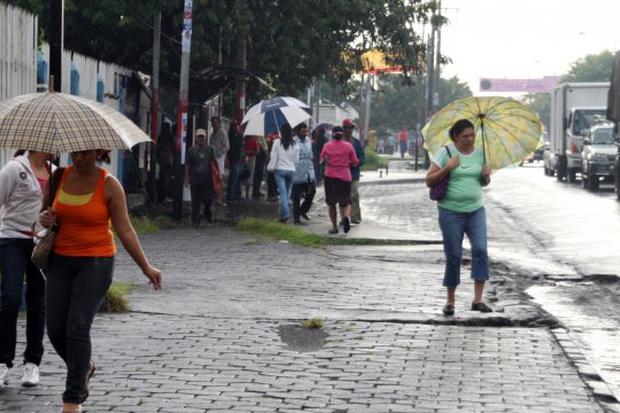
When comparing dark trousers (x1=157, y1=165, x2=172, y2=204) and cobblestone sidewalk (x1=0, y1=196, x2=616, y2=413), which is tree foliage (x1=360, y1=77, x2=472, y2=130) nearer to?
dark trousers (x1=157, y1=165, x2=172, y2=204)

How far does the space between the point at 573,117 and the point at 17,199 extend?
119 ft

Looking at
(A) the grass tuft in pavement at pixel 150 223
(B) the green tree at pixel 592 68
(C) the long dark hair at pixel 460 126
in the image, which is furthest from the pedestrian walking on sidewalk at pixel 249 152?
(B) the green tree at pixel 592 68

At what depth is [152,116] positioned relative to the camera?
25625mm

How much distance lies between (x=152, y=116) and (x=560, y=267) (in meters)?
11.8

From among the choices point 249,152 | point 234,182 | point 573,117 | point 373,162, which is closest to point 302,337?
point 234,182

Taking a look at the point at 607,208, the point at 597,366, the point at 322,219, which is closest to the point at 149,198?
the point at 322,219

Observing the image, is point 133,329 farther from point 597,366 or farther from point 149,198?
point 149,198

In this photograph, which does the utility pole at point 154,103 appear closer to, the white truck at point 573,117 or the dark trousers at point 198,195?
the dark trousers at point 198,195

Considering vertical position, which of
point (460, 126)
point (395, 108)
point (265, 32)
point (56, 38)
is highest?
point (395, 108)

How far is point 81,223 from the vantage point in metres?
6.97

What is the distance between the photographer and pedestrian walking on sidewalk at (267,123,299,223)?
21.9 m

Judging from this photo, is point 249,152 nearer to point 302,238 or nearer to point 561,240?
point 302,238

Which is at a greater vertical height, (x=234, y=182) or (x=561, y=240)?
(x=234, y=182)

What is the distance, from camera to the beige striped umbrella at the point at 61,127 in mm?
6867
